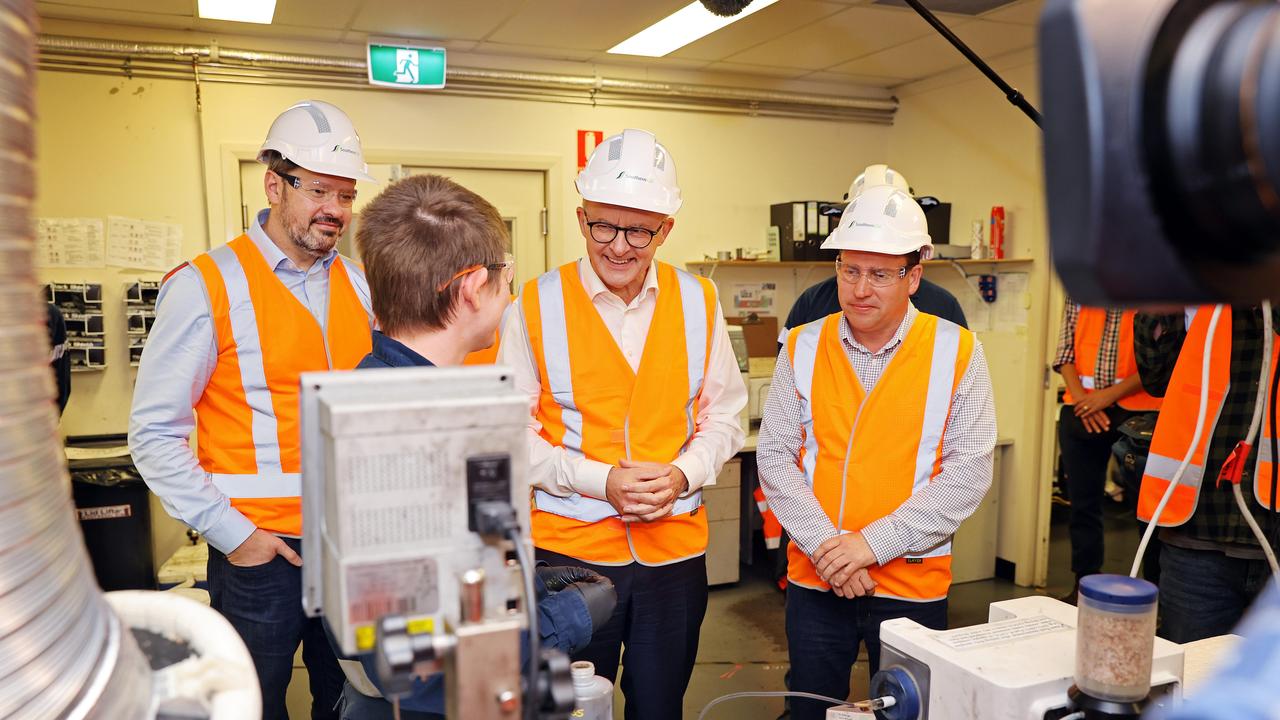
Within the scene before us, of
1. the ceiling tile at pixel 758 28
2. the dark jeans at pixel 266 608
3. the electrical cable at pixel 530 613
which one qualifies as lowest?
the dark jeans at pixel 266 608

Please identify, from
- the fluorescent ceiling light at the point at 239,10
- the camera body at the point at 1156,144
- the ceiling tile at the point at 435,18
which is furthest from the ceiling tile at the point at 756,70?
the camera body at the point at 1156,144

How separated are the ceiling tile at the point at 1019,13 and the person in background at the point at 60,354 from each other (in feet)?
14.5

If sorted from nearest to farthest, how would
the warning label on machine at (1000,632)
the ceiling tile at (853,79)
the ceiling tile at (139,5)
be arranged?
the warning label on machine at (1000,632) → the ceiling tile at (139,5) → the ceiling tile at (853,79)

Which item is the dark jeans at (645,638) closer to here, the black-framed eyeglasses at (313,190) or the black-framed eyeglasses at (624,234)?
the black-framed eyeglasses at (624,234)

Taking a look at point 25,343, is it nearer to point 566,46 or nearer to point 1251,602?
point 1251,602

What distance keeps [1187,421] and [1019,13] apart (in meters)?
2.65

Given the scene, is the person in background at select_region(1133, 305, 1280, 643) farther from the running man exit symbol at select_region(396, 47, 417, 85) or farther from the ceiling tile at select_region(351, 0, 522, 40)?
the running man exit symbol at select_region(396, 47, 417, 85)

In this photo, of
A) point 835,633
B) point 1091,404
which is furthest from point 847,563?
point 1091,404

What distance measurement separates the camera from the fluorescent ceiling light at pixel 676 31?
155 inches

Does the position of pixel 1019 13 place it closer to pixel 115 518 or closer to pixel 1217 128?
pixel 1217 128

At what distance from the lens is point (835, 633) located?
1.96 m

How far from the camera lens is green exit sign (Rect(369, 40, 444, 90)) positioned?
429 cm

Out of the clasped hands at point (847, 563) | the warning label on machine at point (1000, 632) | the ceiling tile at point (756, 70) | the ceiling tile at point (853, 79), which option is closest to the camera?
the warning label on machine at point (1000, 632)

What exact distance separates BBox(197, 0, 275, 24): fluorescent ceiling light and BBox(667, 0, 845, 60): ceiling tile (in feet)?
6.67
